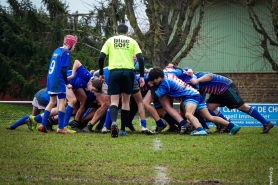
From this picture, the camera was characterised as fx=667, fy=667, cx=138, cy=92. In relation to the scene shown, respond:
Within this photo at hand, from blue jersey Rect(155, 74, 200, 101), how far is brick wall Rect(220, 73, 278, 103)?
18039 mm

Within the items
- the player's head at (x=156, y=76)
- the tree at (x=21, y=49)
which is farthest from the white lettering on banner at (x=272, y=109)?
the tree at (x=21, y=49)

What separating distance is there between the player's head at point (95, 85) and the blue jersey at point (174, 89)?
1.31 meters

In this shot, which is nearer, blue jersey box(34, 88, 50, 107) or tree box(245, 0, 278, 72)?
blue jersey box(34, 88, 50, 107)

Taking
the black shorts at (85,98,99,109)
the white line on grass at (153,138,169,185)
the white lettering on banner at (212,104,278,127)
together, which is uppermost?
the black shorts at (85,98,99,109)

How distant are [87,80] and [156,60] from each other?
44.6 feet

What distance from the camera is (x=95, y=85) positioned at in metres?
13.6

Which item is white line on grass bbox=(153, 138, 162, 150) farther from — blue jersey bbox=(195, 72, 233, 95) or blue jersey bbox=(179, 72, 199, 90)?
blue jersey bbox=(195, 72, 233, 95)

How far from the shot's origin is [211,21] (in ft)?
105


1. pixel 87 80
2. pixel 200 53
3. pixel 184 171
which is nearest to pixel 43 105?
pixel 87 80

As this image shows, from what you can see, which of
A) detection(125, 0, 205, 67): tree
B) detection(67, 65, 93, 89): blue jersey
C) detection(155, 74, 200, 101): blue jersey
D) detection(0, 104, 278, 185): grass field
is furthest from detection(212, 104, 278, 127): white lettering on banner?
detection(125, 0, 205, 67): tree

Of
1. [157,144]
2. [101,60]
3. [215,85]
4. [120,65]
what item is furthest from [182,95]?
[157,144]

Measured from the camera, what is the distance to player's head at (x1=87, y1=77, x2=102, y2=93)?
1359 cm

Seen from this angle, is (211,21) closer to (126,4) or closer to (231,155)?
(126,4)

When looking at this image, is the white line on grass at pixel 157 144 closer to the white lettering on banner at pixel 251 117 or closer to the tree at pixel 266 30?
the white lettering on banner at pixel 251 117
